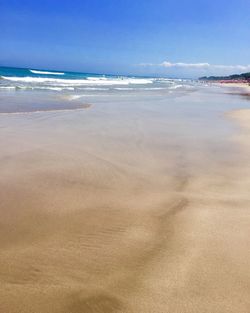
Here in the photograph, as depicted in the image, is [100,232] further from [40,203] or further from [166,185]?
[166,185]

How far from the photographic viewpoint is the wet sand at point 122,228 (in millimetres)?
2592

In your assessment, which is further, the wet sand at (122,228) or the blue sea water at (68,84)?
the blue sea water at (68,84)

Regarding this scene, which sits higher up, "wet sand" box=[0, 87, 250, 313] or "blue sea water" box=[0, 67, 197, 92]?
"blue sea water" box=[0, 67, 197, 92]

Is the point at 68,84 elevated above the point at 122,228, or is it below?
above

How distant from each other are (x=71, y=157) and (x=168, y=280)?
151 inches

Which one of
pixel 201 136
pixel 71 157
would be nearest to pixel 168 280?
pixel 71 157

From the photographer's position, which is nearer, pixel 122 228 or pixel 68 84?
pixel 122 228

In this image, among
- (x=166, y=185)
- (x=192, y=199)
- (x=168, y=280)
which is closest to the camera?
(x=168, y=280)

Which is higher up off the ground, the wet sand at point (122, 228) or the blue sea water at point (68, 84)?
the blue sea water at point (68, 84)

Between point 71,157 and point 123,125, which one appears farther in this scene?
point 123,125

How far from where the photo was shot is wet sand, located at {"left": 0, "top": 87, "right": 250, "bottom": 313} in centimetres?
259

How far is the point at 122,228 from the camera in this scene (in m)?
3.63

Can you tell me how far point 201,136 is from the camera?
8891 mm

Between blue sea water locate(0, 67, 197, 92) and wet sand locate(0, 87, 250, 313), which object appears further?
blue sea water locate(0, 67, 197, 92)
